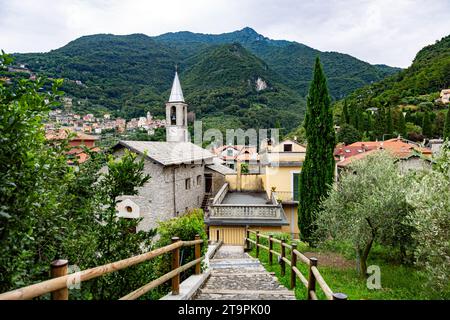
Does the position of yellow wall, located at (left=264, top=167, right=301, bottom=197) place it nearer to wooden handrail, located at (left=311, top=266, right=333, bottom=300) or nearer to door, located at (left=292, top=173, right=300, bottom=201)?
door, located at (left=292, top=173, right=300, bottom=201)

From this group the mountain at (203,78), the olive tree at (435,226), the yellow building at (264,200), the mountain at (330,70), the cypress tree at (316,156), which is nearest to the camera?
the olive tree at (435,226)

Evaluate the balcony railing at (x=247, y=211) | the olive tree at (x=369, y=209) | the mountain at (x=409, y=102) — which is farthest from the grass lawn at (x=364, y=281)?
the mountain at (x=409, y=102)

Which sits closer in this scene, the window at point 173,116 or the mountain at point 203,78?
the window at point 173,116

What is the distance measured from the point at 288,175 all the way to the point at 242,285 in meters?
14.7

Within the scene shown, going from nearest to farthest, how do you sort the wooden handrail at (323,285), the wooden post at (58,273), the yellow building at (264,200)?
1. the wooden post at (58,273)
2. the wooden handrail at (323,285)
3. the yellow building at (264,200)

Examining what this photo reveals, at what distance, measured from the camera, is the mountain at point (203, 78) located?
61.9 m

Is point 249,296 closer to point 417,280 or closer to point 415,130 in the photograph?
point 417,280

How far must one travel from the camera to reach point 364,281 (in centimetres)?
825

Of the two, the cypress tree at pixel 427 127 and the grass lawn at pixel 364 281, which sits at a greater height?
the cypress tree at pixel 427 127

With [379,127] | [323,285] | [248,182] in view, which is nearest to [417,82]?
[379,127]

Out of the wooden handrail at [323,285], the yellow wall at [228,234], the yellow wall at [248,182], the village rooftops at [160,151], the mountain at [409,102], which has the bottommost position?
the yellow wall at [228,234]

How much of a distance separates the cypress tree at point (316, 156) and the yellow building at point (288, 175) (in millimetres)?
→ 4505

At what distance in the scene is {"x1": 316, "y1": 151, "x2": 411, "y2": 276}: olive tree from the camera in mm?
8250

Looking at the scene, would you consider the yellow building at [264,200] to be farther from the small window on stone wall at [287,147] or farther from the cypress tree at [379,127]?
the cypress tree at [379,127]
